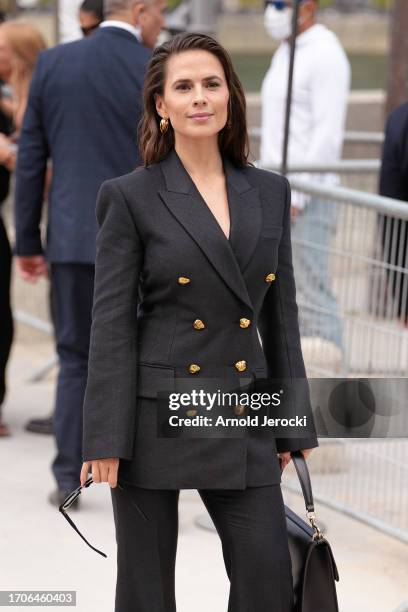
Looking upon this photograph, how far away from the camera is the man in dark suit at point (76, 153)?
17.5 feet

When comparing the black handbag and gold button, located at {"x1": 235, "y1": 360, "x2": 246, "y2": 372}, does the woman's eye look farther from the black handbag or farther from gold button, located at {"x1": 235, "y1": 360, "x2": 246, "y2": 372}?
the black handbag

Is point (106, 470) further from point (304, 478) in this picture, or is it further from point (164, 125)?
point (164, 125)

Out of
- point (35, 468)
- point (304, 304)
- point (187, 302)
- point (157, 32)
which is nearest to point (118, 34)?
point (157, 32)

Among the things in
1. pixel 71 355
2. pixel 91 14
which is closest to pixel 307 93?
pixel 91 14

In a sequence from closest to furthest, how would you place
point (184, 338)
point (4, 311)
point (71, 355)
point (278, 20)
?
point (184, 338)
point (71, 355)
point (4, 311)
point (278, 20)

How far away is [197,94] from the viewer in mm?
3320

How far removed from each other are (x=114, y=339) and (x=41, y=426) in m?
3.35

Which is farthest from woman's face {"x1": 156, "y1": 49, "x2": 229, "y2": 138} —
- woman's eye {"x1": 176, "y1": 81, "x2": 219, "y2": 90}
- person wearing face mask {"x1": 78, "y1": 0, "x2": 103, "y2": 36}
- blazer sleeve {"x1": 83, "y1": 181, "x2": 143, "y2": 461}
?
person wearing face mask {"x1": 78, "y1": 0, "x2": 103, "y2": 36}

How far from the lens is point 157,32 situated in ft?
18.4

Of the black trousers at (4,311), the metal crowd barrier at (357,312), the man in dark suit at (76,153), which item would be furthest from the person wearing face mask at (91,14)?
the metal crowd barrier at (357,312)

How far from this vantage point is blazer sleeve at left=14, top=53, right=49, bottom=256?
539cm

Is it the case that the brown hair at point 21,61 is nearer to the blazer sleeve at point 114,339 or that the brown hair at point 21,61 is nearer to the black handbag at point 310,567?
the blazer sleeve at point 114,339

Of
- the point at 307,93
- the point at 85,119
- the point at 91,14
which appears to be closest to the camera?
the point at 85,119

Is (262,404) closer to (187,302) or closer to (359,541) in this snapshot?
(187,302)
